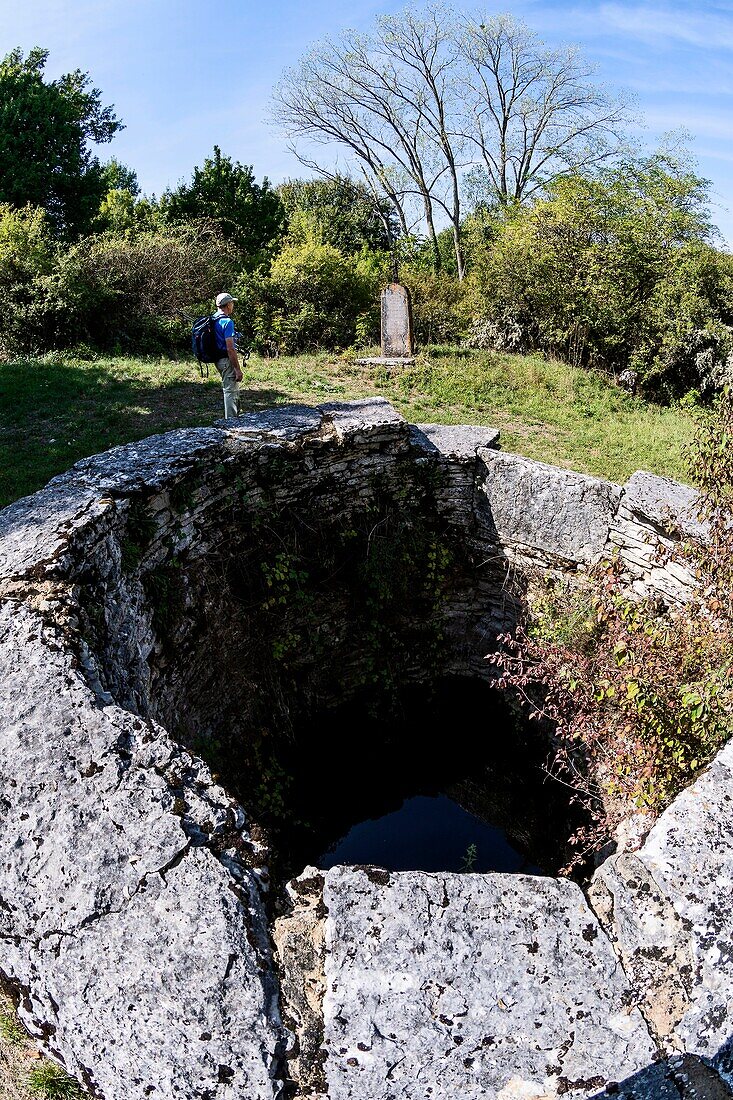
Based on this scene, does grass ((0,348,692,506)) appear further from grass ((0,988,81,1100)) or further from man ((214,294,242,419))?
grass ((0,988,81,1100))

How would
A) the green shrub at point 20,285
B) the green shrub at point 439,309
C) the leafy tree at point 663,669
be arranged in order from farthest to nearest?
the green shrub at point 439,309 < the green shrub at point 20,285 < the leafy tree at point 663,669

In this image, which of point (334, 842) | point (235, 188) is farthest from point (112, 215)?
point (334, 842)

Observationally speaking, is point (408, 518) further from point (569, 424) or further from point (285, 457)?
point (569, 424)

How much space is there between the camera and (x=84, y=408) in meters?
8.38

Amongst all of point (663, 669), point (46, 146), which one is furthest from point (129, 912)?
point (46, 146)

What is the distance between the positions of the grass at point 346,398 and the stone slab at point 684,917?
5.21 metres

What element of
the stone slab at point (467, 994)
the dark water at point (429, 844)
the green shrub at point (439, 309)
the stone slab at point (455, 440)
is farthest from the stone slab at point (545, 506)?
the green shrub at point (439, 309)

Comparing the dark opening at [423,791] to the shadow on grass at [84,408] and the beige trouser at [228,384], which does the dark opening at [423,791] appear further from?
the shadow on grass at [84,408]

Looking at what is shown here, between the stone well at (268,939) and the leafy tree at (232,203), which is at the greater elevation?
the leafy tree at (232,203)

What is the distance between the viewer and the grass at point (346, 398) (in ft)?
24.9

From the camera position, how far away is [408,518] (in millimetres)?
7031

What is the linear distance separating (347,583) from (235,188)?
1597cm

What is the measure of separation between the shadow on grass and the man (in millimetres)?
904

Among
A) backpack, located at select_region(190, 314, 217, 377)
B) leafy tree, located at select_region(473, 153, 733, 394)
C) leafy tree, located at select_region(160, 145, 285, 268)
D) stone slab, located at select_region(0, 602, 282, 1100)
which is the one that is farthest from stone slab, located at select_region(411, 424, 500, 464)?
leafy tree, located at select_region(160, 145, 285, 268)
